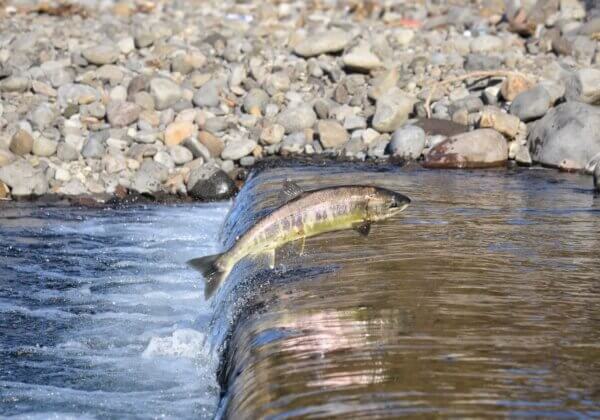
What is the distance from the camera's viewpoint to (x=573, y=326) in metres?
5.62

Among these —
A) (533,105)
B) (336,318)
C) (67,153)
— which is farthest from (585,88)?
(336,318)

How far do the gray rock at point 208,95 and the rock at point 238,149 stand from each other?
1398 mm

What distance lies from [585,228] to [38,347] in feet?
14.9

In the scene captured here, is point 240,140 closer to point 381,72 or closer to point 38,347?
point 381,72

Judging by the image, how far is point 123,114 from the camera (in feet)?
49.1

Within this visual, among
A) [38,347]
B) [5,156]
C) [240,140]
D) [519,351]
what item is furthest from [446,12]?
[519,351]

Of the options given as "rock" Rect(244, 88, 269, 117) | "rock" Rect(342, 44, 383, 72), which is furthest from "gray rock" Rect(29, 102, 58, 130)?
"rock" Rect(342, 44, 383, 72)

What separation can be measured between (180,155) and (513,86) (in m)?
4.86

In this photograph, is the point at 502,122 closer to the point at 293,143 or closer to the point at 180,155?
the point at 293,143

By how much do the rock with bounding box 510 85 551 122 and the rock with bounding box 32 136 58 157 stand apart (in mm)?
6485

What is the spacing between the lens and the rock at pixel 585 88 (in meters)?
13.9

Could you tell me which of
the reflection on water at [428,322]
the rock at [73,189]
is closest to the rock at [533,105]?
the reflection on water at [428,322]

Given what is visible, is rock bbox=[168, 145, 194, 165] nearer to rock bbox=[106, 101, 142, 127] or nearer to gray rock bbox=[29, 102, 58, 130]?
rock bbox=[106, 101, 142, 127]

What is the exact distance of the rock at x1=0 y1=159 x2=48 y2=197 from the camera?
1334cm
